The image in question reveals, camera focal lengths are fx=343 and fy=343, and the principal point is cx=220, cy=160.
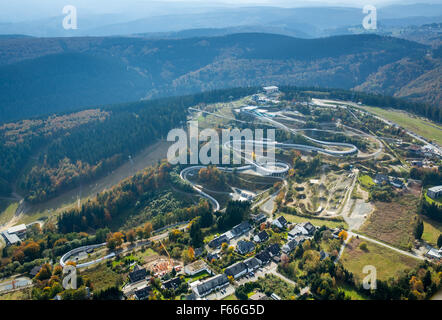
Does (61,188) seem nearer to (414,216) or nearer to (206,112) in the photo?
(206,112)

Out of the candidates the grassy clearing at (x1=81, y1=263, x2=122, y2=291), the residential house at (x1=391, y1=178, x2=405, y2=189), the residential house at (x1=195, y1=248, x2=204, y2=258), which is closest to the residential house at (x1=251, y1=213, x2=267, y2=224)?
the residential house at (x1=195, y1=248, x2=204, y2=258)

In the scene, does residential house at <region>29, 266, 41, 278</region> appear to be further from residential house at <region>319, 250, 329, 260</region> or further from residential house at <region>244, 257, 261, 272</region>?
residential house at <region>319, 250, 329, 260</region>

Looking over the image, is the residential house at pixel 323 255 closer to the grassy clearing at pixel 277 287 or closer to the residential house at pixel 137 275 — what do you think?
the grassy clearing at pixel 277 287

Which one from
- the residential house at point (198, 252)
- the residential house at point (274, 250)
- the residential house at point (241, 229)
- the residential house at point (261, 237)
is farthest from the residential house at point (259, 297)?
the residential house at point (241, 229)

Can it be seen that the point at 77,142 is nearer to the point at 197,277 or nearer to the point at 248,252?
the point at 248,252
